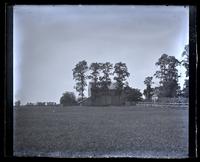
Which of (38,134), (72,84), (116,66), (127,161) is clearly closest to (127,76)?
(116,66)

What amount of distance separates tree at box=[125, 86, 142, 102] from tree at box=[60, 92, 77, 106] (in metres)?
0.23

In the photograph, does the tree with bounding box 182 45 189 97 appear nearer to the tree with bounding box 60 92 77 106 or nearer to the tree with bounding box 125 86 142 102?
the tree with bounding box 125 86 142 102

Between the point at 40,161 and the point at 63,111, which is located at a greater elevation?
the point at 63,111

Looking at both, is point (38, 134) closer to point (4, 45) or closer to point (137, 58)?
point (4, 45)

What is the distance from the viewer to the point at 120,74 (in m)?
1.43

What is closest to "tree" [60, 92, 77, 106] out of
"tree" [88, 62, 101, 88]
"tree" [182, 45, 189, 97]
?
"tree" [88, 62, 101, 88]

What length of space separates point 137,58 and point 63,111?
0.40 m

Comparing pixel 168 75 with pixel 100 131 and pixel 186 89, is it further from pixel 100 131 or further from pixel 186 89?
pixel 100 131

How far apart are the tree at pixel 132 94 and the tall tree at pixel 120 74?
0.09ft

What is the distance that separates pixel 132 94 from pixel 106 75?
0.14 metres

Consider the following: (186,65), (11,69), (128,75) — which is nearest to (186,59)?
(186,65)

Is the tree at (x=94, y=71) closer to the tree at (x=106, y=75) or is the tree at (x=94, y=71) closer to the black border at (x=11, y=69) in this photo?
the tree at (x=106, y=75)

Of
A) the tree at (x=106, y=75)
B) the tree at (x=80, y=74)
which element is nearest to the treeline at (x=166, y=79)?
the tree at (x=106, y=75)

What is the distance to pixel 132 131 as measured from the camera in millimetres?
1446
